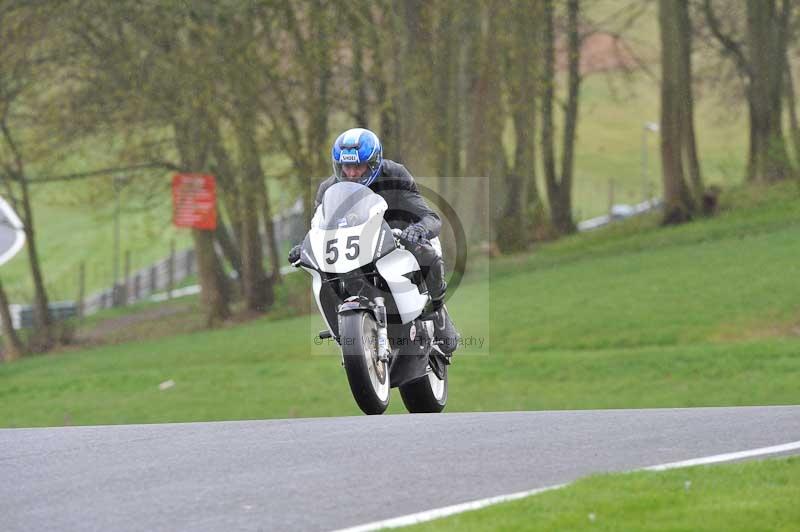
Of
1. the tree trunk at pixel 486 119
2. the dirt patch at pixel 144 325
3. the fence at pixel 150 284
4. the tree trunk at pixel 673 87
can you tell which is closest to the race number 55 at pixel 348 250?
the tree trunk at pixel 486 119

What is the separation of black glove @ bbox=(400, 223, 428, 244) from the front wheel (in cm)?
68

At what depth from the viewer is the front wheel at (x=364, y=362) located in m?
10.3

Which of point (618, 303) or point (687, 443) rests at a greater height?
point (687, 443)

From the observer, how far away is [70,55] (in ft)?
112

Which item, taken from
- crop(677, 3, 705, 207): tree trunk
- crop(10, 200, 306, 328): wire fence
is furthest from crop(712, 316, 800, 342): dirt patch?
crop(10, 200, 306, 328): wire fence

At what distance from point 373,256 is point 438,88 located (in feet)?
70.7

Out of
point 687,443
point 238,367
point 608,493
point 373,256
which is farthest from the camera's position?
point 238,367

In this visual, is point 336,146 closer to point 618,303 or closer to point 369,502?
point 369,502

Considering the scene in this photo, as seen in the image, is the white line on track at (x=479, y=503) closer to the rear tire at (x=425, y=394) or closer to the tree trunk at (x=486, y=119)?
the rear tire at (x=425, y=394)

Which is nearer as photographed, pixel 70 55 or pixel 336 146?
pixel 336 146

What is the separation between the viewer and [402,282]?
36.3ft

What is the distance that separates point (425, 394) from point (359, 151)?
2428 millimetres

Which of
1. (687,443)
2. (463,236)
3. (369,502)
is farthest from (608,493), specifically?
(463,236)

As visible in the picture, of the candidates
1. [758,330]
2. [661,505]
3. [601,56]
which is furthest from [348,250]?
[601,56]
